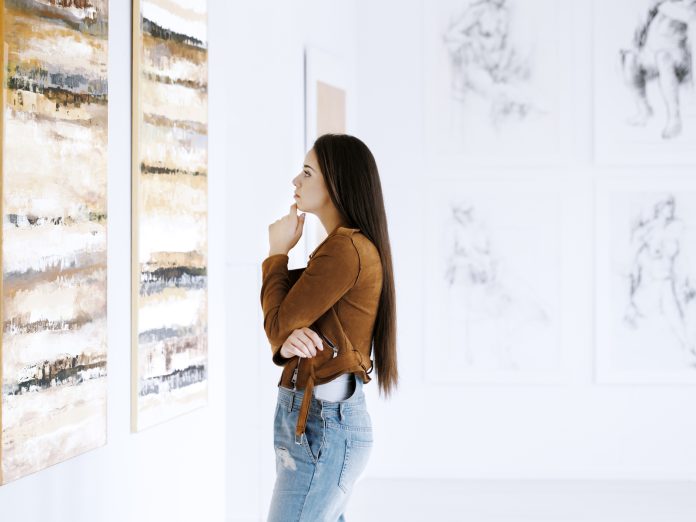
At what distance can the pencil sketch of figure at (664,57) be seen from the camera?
438cm

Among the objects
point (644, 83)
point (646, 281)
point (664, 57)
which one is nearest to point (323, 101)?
point (644, 83)

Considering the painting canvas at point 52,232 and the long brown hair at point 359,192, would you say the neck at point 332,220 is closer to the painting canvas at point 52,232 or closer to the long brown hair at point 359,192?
the long brown hair at point 359,192

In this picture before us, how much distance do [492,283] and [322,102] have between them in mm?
1301

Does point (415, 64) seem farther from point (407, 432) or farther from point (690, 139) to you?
point (407, 432)

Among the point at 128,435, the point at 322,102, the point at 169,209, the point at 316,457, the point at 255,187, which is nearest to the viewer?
the point at 316,457

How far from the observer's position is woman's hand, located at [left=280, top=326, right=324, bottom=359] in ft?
5.89

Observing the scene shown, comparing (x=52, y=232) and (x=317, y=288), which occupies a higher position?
(x=52, y=232)

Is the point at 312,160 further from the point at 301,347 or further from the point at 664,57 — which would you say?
the point at 664,57

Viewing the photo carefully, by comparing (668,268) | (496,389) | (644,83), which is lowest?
(496,389)

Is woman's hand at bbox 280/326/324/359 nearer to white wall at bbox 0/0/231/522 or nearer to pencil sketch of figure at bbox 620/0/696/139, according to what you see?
white wall at bbox 0/0/231/522

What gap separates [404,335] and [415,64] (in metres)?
1.42

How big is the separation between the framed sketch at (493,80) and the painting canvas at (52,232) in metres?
2.64

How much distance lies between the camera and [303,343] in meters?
1.80

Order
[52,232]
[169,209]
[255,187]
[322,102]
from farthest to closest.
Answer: [322,102]
[255,187]
[169,209]
[52,232]
